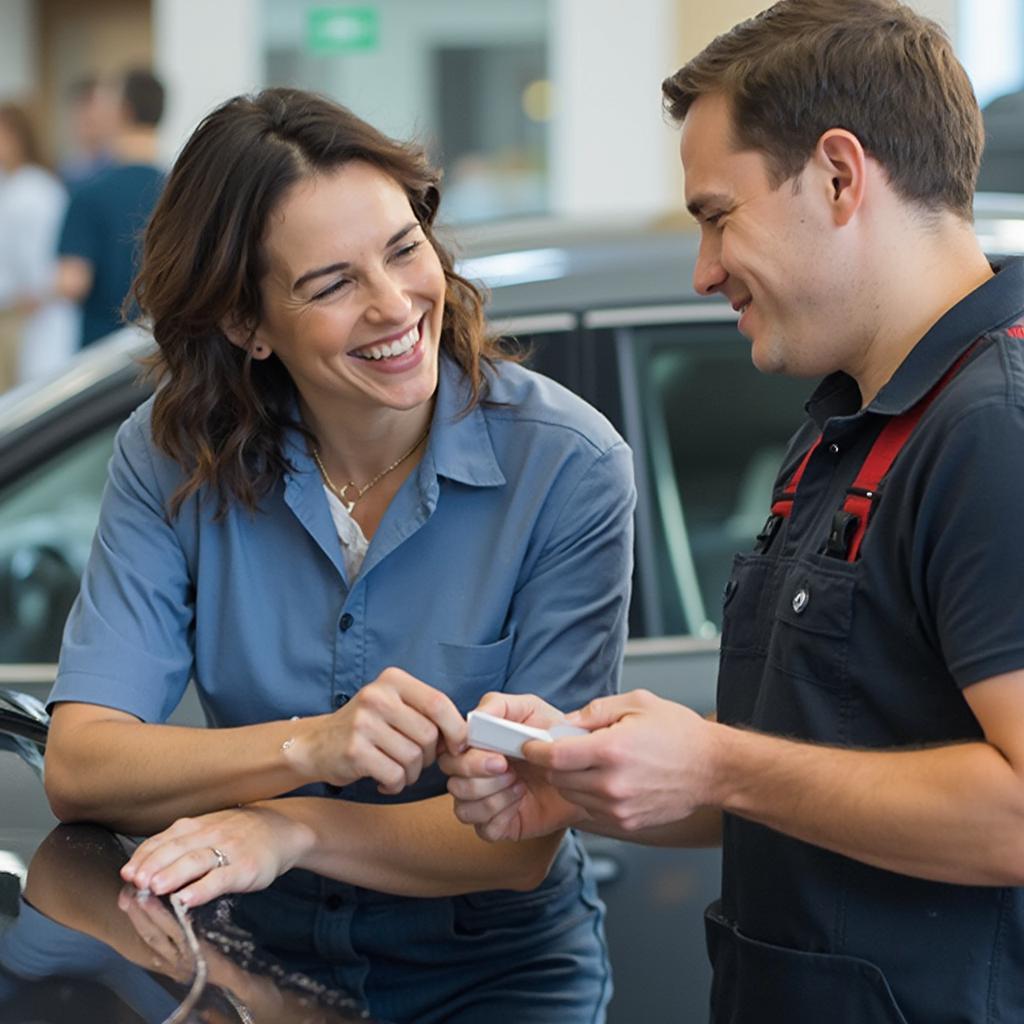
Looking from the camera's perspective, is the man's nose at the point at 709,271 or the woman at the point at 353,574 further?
the woman at the point at 353,574

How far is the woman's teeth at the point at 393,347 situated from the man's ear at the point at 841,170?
61cm

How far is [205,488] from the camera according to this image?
225 centimetres

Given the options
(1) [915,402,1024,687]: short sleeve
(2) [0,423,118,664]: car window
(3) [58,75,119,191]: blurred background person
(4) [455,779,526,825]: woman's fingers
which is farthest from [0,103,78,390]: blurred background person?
(1) [915,402,1024,687]: short sleeve

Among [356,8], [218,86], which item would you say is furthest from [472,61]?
[218,86]

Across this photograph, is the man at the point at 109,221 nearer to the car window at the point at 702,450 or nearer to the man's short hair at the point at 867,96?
the car window at the point at 702,450

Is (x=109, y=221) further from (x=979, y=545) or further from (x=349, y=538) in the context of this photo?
(x=979, y=545)

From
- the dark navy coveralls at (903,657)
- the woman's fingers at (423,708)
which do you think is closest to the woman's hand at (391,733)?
the woman's fingers at (423,708)

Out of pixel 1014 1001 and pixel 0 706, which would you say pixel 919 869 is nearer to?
pixel 1014 1001

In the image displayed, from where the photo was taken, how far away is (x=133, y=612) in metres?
2.21

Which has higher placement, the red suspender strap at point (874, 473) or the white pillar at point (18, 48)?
the red suspender strap at point (874, 473)

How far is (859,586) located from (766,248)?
1.15 feet

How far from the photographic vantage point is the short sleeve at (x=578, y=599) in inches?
84.1

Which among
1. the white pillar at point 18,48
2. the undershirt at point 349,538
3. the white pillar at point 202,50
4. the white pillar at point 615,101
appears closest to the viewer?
the undershirt at point 349,538

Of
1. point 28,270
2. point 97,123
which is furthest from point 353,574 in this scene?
point 28,270
